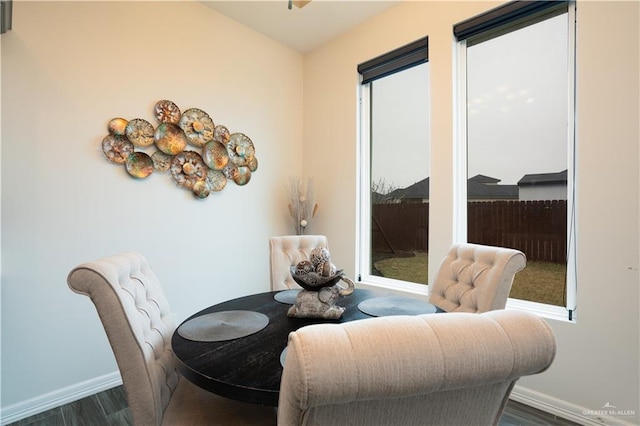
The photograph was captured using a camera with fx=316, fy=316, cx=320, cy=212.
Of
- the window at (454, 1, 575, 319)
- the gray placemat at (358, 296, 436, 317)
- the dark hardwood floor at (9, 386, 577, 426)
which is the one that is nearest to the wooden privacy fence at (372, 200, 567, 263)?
the window at (454, 1, 575, 319)

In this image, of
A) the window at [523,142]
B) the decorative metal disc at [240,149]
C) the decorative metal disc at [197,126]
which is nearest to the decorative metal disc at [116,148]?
the decorative metal disc at [197,126]

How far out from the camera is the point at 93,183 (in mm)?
2205

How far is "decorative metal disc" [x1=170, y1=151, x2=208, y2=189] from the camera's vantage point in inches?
102

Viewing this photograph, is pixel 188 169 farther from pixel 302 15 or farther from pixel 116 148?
pixel 302 15

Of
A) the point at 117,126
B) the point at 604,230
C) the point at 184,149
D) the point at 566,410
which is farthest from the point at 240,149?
the point at 566,410

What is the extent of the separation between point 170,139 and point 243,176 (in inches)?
28.6

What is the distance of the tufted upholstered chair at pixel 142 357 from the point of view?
103cm

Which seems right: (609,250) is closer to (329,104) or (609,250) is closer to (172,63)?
(329,104)

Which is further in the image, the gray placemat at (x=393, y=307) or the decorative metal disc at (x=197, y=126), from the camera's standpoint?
the decorative metal disc at (x=197, y=126)

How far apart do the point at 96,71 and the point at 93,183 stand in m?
0.79

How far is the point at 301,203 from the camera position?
3.38 m

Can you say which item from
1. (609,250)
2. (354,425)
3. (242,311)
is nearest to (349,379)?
(354,425)

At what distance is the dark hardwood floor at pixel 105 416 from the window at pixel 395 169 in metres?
1.07

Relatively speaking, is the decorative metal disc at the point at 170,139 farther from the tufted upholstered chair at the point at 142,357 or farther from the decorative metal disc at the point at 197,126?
the tufted upholstered chair at the point at 142,357
